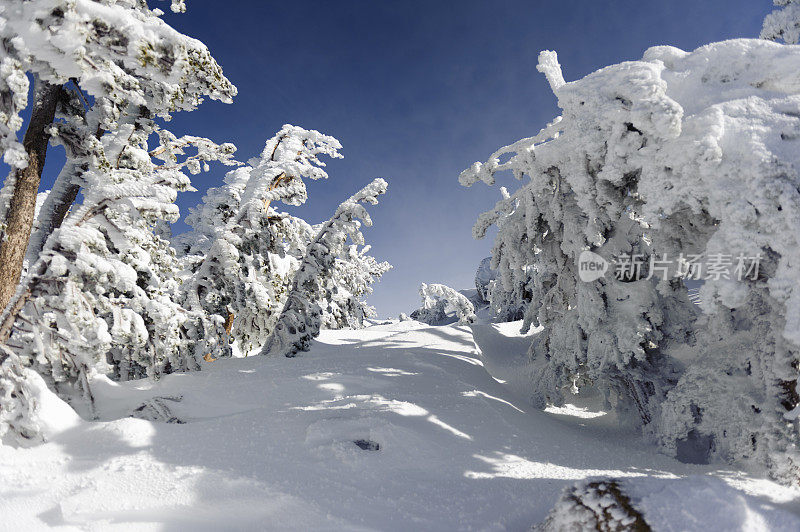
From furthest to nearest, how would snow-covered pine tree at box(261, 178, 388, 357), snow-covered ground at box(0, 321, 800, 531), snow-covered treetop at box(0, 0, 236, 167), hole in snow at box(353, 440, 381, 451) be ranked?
1. snow-covered pine tree at box(261, 178, 388, 357)
2. hole in snow at box(353, 440, 381, 451)
3. snow-covered treetop at box(0, 0, 236, 167)
4. snow-covered ground at box(0, 321, 800, 531)

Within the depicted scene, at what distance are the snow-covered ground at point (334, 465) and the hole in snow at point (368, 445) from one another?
0.01 metres

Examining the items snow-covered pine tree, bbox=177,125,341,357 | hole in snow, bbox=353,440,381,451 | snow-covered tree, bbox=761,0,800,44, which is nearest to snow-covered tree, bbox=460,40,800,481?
hole in snow, bbox=353,440,381,451

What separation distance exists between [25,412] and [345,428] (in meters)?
2.78

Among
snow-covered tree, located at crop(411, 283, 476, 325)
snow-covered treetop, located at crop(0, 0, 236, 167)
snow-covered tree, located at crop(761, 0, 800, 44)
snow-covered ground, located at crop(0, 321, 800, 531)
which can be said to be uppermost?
snow-covered tree, located at crop(761, 0, 800, 44)

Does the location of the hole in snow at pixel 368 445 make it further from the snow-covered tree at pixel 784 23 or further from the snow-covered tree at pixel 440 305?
the snow-covered tree at pixel 784 23

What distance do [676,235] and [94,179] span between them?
6978 mm

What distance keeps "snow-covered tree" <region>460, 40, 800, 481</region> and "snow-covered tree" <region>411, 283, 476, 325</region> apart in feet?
33.6

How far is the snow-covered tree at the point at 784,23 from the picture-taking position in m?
10.2

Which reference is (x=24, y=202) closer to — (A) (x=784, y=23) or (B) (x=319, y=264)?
(B) (x=319, y=264)

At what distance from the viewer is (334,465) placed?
3471mm

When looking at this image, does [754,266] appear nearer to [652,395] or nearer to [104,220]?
[652,395]

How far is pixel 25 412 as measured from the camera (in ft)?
10.4

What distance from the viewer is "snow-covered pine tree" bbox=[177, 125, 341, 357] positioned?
752cm

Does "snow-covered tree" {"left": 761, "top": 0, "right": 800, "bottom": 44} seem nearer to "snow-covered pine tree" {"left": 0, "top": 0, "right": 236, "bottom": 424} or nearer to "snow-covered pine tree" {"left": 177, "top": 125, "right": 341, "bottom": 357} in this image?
"snow-covered pine tree" {"left": 177, "top": 125, "right": 341, "bottom": 357}
